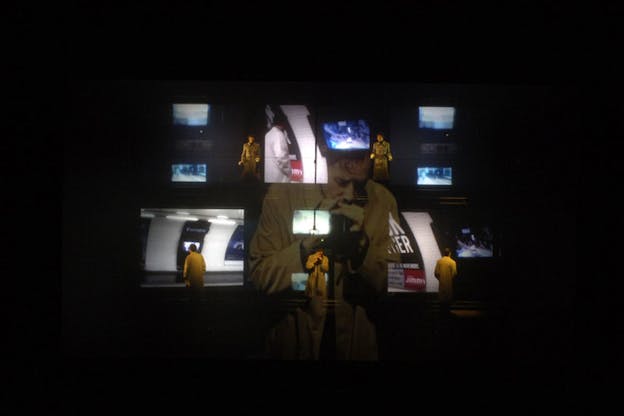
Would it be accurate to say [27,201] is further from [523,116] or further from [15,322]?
[523,116]

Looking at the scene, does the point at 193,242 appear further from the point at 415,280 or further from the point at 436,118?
the point at 436,118

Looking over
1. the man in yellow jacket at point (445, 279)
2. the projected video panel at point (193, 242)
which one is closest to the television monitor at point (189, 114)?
the projected video panel at point (193, 242)

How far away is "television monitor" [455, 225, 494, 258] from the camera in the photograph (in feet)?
20.4

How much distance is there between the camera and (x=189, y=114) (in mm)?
6250

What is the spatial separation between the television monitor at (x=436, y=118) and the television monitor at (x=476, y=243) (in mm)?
1146

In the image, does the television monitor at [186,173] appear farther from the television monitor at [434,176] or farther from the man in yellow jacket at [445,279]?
the man in yellow jacket at [445,279]

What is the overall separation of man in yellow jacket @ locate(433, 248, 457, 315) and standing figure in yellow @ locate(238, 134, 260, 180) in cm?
224

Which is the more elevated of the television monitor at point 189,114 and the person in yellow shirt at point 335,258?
the television monitor at point 189,114

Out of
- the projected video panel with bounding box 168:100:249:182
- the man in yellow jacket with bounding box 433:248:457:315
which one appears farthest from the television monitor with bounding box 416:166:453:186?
the projected video panel with bounding box 168:100:249:182

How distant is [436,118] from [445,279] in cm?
177

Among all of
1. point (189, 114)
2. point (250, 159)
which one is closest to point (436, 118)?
point (250, 159)

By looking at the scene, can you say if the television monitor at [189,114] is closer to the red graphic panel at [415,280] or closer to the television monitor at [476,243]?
the red graphic panel at [415,280]

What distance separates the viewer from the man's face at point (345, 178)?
6.20 m

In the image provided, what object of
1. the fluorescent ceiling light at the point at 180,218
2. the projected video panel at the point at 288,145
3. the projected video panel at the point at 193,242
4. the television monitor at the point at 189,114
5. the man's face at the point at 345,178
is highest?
the television monitor at the point at 189,114
